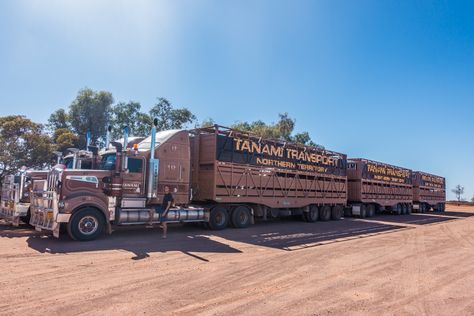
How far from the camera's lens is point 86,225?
33.8ft

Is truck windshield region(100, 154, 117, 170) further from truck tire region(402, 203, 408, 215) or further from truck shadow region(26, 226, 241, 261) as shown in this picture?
truck tire region(402, 203, 408, 215)

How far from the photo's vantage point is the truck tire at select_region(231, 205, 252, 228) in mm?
14641

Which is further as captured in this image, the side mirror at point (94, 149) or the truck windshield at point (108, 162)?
the side mirror at point (94, 149)

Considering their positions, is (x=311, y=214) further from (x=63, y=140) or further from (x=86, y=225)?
(x=63, y=140)

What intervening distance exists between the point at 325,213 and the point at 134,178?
39.5 ft

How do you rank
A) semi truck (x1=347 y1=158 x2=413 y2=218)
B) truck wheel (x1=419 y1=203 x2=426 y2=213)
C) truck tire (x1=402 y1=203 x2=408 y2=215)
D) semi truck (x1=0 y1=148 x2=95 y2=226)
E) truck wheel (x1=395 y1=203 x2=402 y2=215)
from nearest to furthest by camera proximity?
semi truck (x1=0 y1=148 x2=95 y2=226) < semi truck (x1=347 y1=158 x2=413 y2=218) < truck wheel (x1=395 y1=203 x2=402 y2=215) < truck tire (x1=402 y1=203 x2=408 y2=215) < truck wheel (x1=419 y1=203 x2=426 y2=213)

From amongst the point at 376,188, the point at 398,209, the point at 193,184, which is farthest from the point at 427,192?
the point at 193,184

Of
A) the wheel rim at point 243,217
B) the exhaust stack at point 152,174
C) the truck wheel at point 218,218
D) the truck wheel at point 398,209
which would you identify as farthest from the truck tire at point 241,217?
the truck wheel at point 398,209

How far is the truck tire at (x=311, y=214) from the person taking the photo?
61.9 feet

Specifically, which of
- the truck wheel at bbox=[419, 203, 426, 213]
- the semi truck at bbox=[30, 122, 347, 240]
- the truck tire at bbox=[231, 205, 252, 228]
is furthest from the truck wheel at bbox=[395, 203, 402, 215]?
the truck tire at bbox=[231, 205, 252, 228]

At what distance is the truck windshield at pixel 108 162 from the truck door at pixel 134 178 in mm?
467

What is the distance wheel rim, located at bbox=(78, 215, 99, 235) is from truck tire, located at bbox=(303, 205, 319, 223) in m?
11.5

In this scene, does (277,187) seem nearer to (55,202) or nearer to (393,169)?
(55,202)

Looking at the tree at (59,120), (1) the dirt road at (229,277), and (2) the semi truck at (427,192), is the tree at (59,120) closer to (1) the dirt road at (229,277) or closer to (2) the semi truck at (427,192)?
(1) the dirt road at (229,277)
